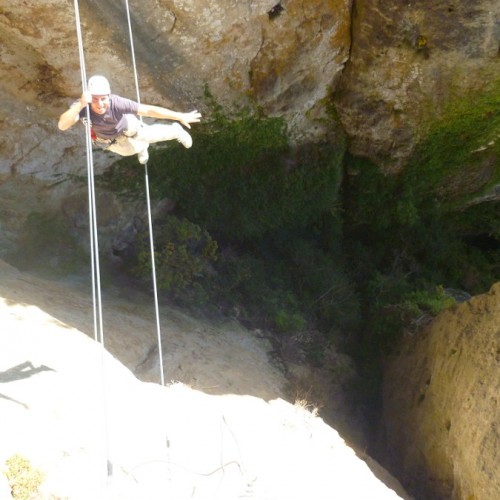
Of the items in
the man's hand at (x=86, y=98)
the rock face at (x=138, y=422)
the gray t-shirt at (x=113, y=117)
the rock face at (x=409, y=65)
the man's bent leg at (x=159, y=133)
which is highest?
the rock face at (x=409, y=65)

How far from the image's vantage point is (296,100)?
914 cm

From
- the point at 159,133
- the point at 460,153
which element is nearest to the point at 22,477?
the point at 159,133

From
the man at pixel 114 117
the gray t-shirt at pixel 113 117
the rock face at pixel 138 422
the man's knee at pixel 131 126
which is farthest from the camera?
the man's knee at pixel 131 126

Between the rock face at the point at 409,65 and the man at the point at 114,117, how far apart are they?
12.4 ft

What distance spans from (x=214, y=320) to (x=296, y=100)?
12.0 feet

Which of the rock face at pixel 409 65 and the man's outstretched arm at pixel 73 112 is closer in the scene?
the man's outstretched arm at pixel 73 112

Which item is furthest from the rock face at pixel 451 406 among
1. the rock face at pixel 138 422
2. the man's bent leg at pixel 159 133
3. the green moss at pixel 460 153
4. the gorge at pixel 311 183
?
the man's bent leg at pixel 159 133

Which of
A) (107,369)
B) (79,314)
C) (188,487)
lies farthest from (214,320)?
(188,487)

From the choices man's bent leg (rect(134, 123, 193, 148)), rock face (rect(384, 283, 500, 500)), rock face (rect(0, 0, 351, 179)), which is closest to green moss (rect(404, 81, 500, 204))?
rock face (rect(0, 0, 351, 179))

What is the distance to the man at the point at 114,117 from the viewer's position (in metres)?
5.19

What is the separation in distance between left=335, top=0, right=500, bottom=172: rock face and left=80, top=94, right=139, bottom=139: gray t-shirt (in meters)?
4.32

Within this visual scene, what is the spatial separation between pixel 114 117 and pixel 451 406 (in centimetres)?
582

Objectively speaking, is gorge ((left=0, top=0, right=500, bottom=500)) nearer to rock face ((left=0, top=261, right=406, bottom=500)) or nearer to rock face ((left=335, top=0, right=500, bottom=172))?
rock face ((left=335, top=0, right=500, bottom=172))

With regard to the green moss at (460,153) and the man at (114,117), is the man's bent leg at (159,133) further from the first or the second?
the green moss at (460,153)
